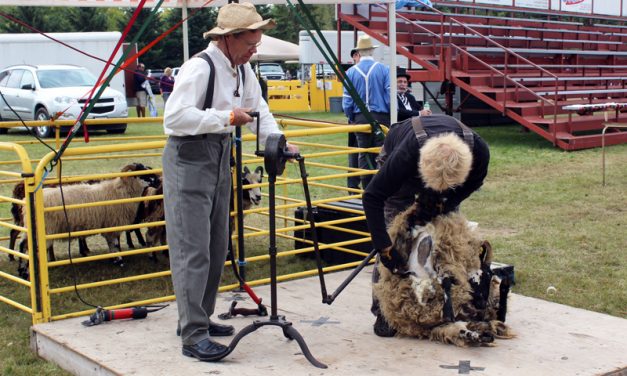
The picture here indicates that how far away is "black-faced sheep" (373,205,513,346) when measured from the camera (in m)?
4.90

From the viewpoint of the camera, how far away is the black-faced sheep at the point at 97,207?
23.3 ft

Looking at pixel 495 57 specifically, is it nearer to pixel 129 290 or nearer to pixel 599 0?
pixel 599 0

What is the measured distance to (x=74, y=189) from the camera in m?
7.38

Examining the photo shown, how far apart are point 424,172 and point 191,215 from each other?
130 cm

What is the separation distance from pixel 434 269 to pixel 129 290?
295 centimetres

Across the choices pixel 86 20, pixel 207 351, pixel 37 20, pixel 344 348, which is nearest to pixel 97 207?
pixel 207 351

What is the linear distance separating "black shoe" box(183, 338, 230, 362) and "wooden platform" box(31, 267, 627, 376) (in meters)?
0.04

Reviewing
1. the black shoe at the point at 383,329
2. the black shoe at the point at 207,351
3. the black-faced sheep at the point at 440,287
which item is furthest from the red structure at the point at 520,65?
the black shoe at the point at 207,351

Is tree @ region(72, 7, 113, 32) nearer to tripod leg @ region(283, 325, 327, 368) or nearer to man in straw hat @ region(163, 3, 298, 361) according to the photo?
man in straw hat @ region(163, 3, 298, 361)

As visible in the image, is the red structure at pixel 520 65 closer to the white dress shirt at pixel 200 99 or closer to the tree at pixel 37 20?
the white dress shirt at pixel 200 99

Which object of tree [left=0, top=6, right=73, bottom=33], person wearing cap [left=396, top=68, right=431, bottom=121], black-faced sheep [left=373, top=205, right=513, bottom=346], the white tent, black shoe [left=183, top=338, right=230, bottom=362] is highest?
tree [left=0, top=6, right=73, bottom=33]

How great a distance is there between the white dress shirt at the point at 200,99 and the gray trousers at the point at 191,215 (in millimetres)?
143

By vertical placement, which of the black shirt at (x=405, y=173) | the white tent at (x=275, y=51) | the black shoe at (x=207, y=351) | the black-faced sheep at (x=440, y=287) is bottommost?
the black shoe at (x=207, y=351)

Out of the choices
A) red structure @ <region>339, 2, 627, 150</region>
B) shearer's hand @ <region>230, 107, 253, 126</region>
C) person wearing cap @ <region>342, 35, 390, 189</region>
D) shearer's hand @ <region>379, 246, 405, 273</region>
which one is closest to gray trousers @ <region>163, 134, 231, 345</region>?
shearer's hand @ <region>230, 107, 253, 126</region>
